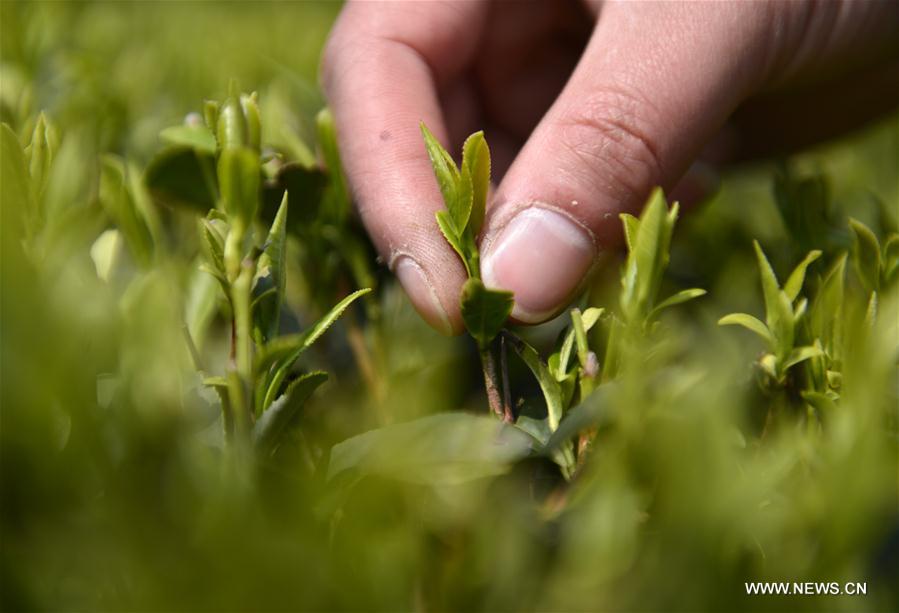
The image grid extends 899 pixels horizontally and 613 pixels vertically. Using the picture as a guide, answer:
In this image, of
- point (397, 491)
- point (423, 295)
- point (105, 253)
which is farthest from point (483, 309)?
point (105, 253)

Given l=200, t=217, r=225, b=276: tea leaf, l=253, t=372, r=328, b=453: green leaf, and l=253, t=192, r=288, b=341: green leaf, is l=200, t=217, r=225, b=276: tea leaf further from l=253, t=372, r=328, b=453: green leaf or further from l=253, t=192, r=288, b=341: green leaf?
l=253, t=372, r=328, b=453: green leaf

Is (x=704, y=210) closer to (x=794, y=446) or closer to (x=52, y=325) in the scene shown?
(x=794, y=446)

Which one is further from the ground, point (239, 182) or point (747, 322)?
point (239, 182)

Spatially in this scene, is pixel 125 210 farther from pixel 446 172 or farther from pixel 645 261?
pixel 645 261

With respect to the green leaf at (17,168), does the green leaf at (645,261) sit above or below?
below

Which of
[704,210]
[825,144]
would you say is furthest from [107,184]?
[825,144]

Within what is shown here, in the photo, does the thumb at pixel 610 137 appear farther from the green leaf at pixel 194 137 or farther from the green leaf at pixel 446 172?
the green leaf at pixel 194 137

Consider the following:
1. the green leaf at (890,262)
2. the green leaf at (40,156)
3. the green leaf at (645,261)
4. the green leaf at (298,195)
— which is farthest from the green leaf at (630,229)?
the green leaf at (40,156)
